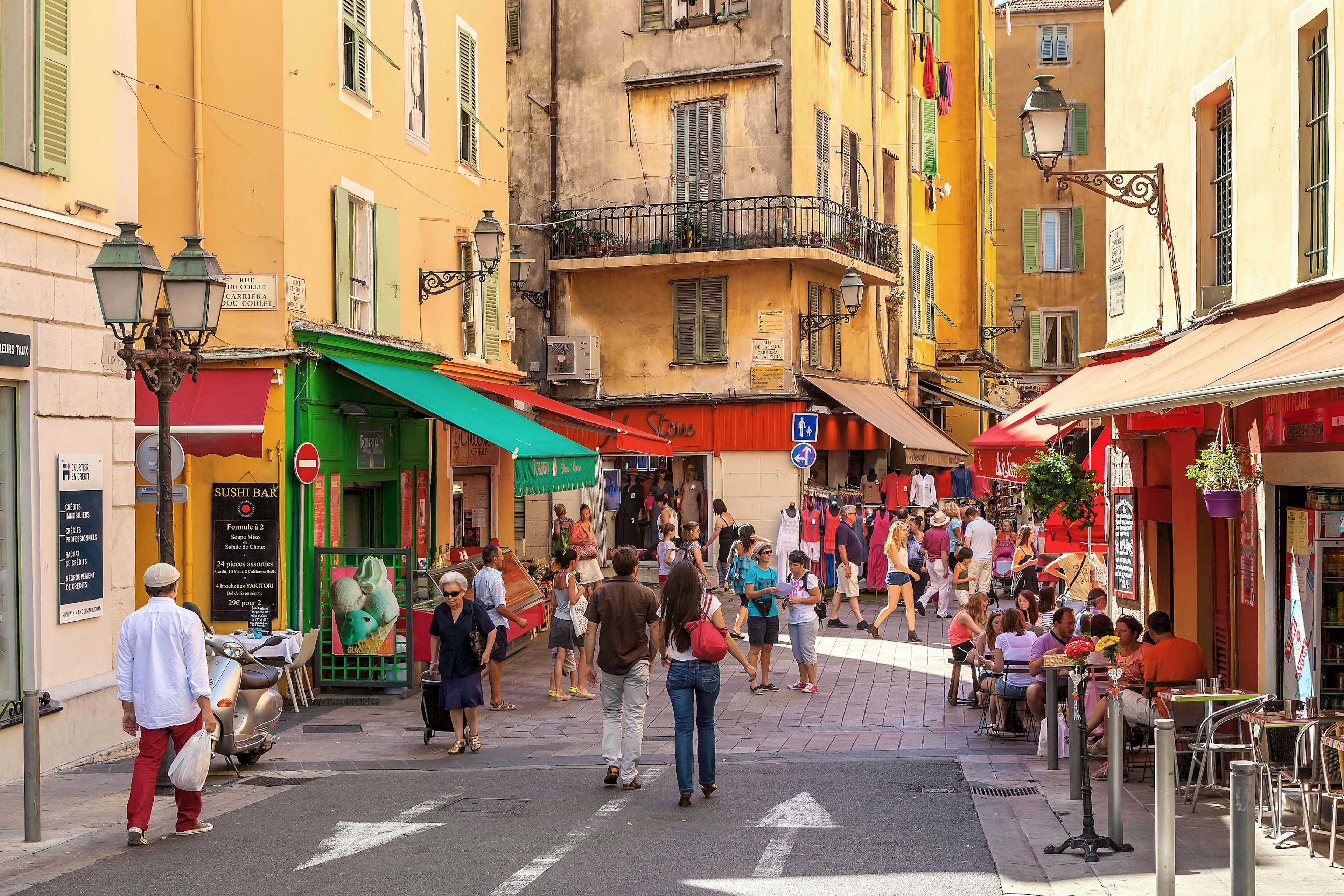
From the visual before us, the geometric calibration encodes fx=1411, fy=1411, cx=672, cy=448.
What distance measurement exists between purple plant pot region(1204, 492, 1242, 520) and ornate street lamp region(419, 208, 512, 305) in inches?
391

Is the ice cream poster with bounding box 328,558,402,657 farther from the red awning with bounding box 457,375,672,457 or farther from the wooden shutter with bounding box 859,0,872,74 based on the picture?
the wooden shutter with bounding box 859,0,872,74

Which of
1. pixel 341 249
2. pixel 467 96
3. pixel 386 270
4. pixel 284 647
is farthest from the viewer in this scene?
pixel 467 96

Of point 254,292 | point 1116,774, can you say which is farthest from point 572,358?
point 1116,774

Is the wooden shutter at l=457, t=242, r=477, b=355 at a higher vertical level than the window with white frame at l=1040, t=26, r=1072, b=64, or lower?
lower

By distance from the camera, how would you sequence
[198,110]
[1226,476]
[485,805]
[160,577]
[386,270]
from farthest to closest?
1. [386,270]
2. [198,110]
3. [1226,476]
4. [485,805]
5. [160,577]

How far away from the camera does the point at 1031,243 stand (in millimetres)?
42781

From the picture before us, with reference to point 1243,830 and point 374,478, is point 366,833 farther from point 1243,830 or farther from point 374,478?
point 374,478

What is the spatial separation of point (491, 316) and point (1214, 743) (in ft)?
48.4

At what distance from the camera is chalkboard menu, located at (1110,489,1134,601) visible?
49.4 ft

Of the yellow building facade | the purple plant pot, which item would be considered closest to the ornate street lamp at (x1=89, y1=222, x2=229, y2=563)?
the yellow building facade

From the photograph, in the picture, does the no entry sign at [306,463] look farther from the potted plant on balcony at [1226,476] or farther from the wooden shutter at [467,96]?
the potted plant on balcony at [1226,476]

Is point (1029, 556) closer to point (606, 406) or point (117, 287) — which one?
point (606, 406)

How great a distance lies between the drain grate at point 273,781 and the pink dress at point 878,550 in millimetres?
14483

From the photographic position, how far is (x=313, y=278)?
51.3 feet
